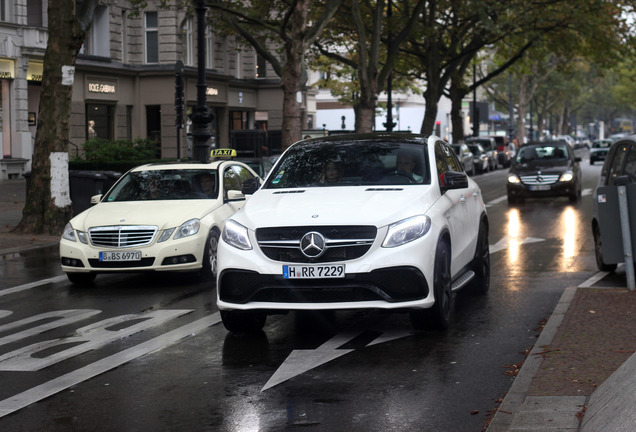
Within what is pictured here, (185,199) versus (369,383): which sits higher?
(185,199)

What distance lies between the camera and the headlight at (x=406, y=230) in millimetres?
8492

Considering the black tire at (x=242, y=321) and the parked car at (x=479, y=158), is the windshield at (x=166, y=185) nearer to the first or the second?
the black tire at (x=242, y=321)

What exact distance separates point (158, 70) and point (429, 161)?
36835 mm

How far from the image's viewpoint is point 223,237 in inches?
352

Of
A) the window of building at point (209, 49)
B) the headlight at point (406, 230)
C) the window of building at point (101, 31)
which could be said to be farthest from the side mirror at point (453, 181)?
the window of building at point (209, 49)

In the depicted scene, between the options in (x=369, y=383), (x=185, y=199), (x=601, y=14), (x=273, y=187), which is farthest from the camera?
(x=601, y=14)

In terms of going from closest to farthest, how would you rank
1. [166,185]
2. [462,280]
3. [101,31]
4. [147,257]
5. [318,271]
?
1. [318,271]
2. [462,280]
3. [147,257]
4. [166,185]
5. [101,31]

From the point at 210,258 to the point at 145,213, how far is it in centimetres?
94

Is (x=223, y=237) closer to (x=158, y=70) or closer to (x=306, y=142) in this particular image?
(x=306, y=142)

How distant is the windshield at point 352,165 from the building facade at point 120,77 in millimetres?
26839

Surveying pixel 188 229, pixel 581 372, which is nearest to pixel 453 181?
pixel 581 372

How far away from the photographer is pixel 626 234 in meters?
10.6

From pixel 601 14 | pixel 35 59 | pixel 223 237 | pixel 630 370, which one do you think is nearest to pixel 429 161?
pixel 223 237

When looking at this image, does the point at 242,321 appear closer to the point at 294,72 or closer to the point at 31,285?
the point at 31,285
